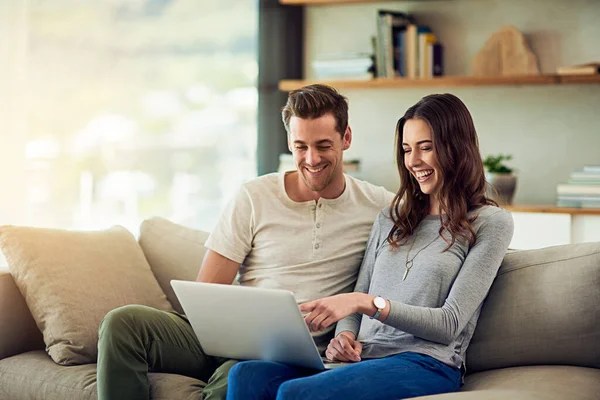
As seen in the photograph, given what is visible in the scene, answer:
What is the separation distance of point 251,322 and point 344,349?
0.27 m

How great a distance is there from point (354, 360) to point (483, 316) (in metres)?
0.39

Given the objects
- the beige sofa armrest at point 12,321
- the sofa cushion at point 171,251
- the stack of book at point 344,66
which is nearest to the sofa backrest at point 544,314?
the sofa cushion at point 171,251

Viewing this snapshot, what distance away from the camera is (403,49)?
435 centimetres

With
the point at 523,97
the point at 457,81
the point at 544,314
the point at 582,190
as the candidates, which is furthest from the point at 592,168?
the point at 544,314

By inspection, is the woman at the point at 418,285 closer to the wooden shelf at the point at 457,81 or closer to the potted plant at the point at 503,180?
the potted plant at the point at 503,180

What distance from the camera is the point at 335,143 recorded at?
254cm

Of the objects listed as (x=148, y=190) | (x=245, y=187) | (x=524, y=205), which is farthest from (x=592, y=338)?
(x=148, y=190)

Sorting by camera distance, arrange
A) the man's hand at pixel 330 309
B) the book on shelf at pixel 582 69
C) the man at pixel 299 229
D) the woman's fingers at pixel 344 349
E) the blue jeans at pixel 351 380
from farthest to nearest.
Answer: the book on shelf at pixel 582 69
the man at pixel 299 229
the woman's fingers at pixel 344 349
the man's hand at pixel 330 309
the blue jeans at pixel 351 380

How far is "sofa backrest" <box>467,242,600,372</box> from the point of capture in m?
2.24

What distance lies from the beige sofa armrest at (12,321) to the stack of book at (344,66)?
228cm

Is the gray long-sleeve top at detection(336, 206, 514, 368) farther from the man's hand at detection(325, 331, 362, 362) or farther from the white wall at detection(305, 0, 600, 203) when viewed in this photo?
the white wall at detection(305, 0, 600, 203)

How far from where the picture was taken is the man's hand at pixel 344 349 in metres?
2.19

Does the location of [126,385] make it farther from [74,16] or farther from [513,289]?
[74,16]

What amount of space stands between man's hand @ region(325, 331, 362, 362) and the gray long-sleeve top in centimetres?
3
